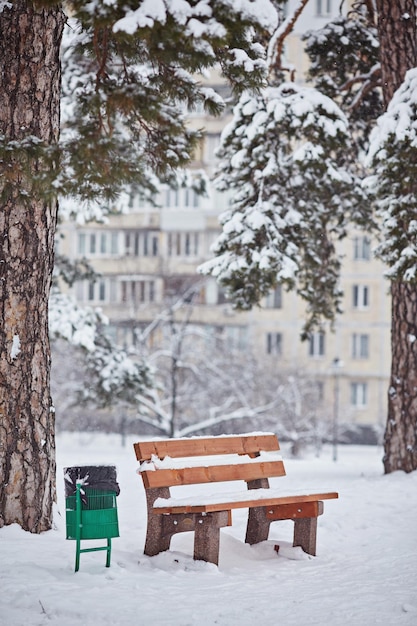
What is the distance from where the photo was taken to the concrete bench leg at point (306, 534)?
7.12m

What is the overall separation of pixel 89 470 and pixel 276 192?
24.8 ft

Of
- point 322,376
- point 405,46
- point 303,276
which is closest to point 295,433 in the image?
point 322,376

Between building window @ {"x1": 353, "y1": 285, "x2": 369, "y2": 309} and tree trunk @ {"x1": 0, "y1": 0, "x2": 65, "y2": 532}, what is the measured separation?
146ft

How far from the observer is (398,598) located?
5992 millimetres

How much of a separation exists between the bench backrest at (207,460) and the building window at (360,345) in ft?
143

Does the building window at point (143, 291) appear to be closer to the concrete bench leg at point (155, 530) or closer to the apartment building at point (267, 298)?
the apartment building at point (267, 298)

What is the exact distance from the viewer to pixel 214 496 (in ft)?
22.0

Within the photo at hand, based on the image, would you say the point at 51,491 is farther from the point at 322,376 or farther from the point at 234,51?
the point at 322,376

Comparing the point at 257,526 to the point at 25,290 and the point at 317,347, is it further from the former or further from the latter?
the point at 317,347

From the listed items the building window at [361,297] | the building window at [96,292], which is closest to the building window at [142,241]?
the building window at [96,292]

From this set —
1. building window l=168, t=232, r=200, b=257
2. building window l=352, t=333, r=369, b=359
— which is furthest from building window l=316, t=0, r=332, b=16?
building window l=352, t=333, r=369, b=359

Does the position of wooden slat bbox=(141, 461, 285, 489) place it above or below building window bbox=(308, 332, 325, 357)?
below

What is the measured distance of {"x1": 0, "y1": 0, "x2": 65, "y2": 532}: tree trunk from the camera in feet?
22.5

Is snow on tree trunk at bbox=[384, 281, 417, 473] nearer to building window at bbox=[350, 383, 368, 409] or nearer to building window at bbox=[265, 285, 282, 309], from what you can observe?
building window at bbox=[350, 383, 368, 409]
